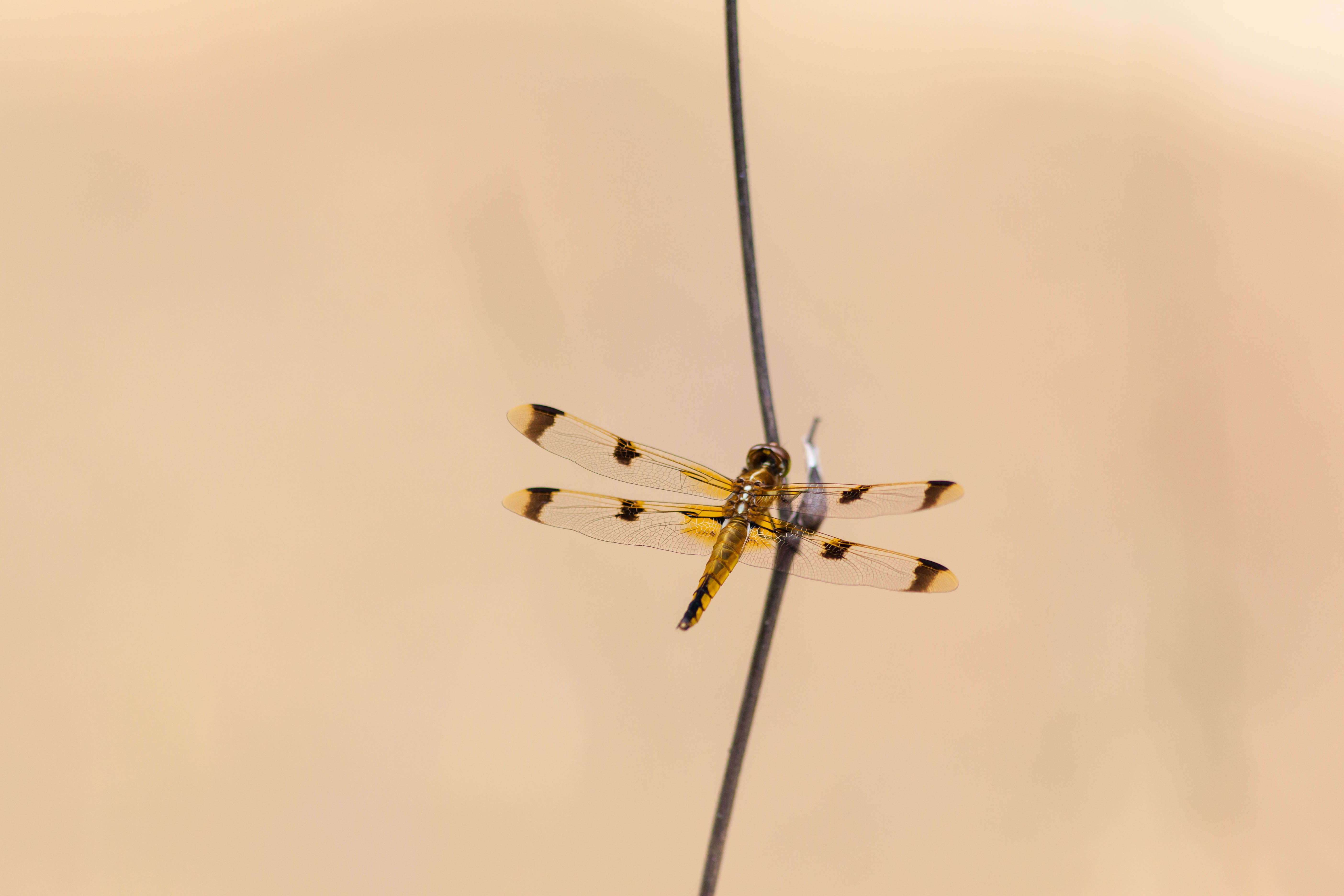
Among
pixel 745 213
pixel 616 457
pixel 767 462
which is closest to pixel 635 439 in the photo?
pixel 616 457

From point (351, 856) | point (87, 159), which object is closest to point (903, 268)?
point (351, 856)

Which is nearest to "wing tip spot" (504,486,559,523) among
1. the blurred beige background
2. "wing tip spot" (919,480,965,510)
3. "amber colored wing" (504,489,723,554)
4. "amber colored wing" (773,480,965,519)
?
"amber colored wing" (504,489,723,554)

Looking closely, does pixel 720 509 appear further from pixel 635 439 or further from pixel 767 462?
pixel 635 439

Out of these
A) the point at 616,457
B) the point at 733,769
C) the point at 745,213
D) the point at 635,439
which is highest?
the point at 635,439

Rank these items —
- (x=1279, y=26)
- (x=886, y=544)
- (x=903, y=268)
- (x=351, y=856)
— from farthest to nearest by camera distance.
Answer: (x=1279, y=26), (x=903, y=268), (x=886, y=544), (x=351, y=856)

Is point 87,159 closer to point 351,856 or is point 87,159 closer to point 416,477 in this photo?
point 416,477

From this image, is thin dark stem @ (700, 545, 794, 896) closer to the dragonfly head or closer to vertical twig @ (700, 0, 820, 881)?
vertical twig @ (700, 0, 820, 881)
